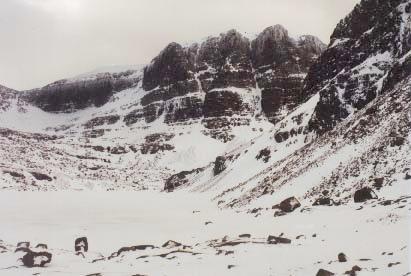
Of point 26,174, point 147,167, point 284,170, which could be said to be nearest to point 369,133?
point 284,170

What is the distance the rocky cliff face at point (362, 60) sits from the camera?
61.6 m

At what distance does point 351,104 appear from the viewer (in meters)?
62.5

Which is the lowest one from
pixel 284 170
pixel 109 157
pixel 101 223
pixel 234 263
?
pixel 234 263

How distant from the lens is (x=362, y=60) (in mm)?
77688

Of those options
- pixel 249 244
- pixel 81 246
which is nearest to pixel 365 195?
pixel 249 244

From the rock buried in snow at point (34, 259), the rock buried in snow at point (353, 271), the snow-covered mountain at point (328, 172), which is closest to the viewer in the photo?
the rock buried in snow at point (353, 271)

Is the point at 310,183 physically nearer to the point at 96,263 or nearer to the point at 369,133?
the point at 369,133

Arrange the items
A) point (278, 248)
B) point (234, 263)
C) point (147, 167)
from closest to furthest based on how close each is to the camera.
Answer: point (234, 263), point (278, 248), point (147, 167)

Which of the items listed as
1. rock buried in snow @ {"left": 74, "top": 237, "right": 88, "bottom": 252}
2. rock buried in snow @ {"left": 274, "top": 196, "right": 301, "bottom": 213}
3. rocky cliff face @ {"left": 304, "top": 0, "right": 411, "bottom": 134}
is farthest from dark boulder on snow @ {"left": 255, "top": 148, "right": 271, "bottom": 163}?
rock buried in snow @ {"left": 74, "top": 237, "right": 88, "bottom": 252}

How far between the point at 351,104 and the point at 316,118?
4996mm

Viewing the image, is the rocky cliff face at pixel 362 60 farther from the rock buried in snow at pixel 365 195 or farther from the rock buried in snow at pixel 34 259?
the rock buried in snow at pixel 34 259

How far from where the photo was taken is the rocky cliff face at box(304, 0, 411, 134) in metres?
61.6

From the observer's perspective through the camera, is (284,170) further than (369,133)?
Yes

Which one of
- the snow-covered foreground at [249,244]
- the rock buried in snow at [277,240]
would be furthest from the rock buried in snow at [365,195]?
the rock buried in snow at [277,240]
